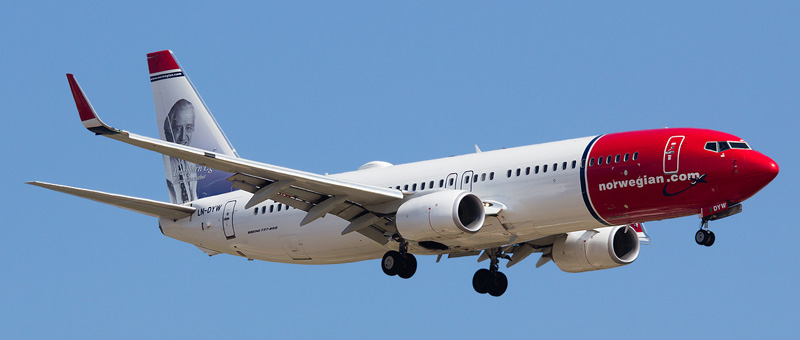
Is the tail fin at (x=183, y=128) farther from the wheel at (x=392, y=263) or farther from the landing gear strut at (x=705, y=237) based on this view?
the landing gear strut at (x=705, y=237)

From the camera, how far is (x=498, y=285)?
151 feet

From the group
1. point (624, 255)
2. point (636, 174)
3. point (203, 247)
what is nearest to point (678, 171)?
point (636, 174)

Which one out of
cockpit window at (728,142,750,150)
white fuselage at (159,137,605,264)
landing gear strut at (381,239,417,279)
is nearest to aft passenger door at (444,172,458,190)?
white fuselage at (159,137,605,264)

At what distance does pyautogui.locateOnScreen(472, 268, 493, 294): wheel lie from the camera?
46000 millimetres

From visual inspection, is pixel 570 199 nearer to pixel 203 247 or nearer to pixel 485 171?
pixel 485 171

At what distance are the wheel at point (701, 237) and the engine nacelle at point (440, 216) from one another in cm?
663

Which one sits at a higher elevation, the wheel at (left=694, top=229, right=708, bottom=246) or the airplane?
the airplane

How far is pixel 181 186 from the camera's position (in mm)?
51344

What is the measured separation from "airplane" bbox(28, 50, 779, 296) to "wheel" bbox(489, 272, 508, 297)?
0.16 ft

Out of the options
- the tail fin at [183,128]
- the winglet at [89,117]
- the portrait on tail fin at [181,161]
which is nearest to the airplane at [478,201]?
the winglet at [89,117]

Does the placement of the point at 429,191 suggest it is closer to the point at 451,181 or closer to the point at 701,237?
the point at 451,181

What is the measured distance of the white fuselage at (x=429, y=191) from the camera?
3991 centimetres

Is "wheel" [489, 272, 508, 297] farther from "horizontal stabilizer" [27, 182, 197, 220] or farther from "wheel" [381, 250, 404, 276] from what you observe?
"horizontal stabilizer" [27, 182, 197, 220]

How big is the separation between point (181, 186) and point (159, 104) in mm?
4479
